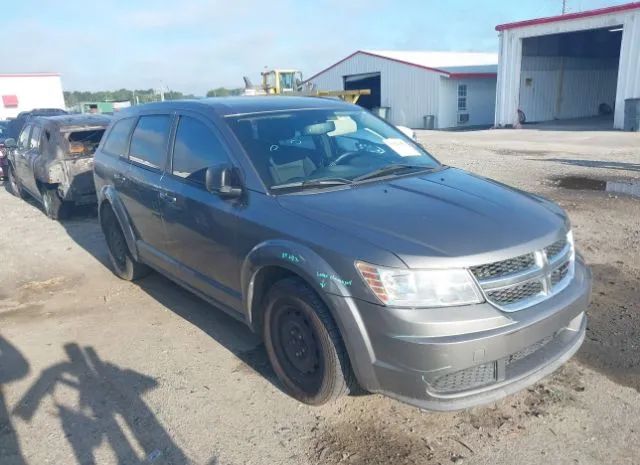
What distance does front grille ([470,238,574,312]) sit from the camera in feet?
8.75

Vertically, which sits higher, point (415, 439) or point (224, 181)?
point (224, 181)

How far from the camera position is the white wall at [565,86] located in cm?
2767

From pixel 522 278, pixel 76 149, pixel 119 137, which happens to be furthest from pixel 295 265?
pixel 76 149

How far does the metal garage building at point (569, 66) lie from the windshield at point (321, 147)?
2113 centimetres

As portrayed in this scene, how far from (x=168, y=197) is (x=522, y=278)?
8.97 feet

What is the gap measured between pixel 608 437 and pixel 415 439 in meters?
1.05

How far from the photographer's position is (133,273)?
5.47 meters

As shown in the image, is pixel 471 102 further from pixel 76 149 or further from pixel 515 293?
pixel 515 293

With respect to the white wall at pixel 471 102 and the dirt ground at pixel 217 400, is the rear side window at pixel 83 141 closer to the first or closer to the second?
the dirt ground at pixel 217 400

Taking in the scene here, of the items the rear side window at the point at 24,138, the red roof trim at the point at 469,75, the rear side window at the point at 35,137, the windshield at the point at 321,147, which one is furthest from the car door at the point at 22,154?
the red roof trim at the point at 469,75

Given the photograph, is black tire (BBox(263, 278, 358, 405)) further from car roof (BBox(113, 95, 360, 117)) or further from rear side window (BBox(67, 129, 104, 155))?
rear side window (BBox(67, 129, 104, 155))

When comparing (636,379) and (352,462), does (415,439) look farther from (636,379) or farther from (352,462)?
(636,379)

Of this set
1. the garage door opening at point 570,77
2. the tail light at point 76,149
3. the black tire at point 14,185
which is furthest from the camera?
the garage door opening at point 570,77

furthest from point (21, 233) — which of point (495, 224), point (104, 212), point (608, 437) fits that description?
point (608, 437)
